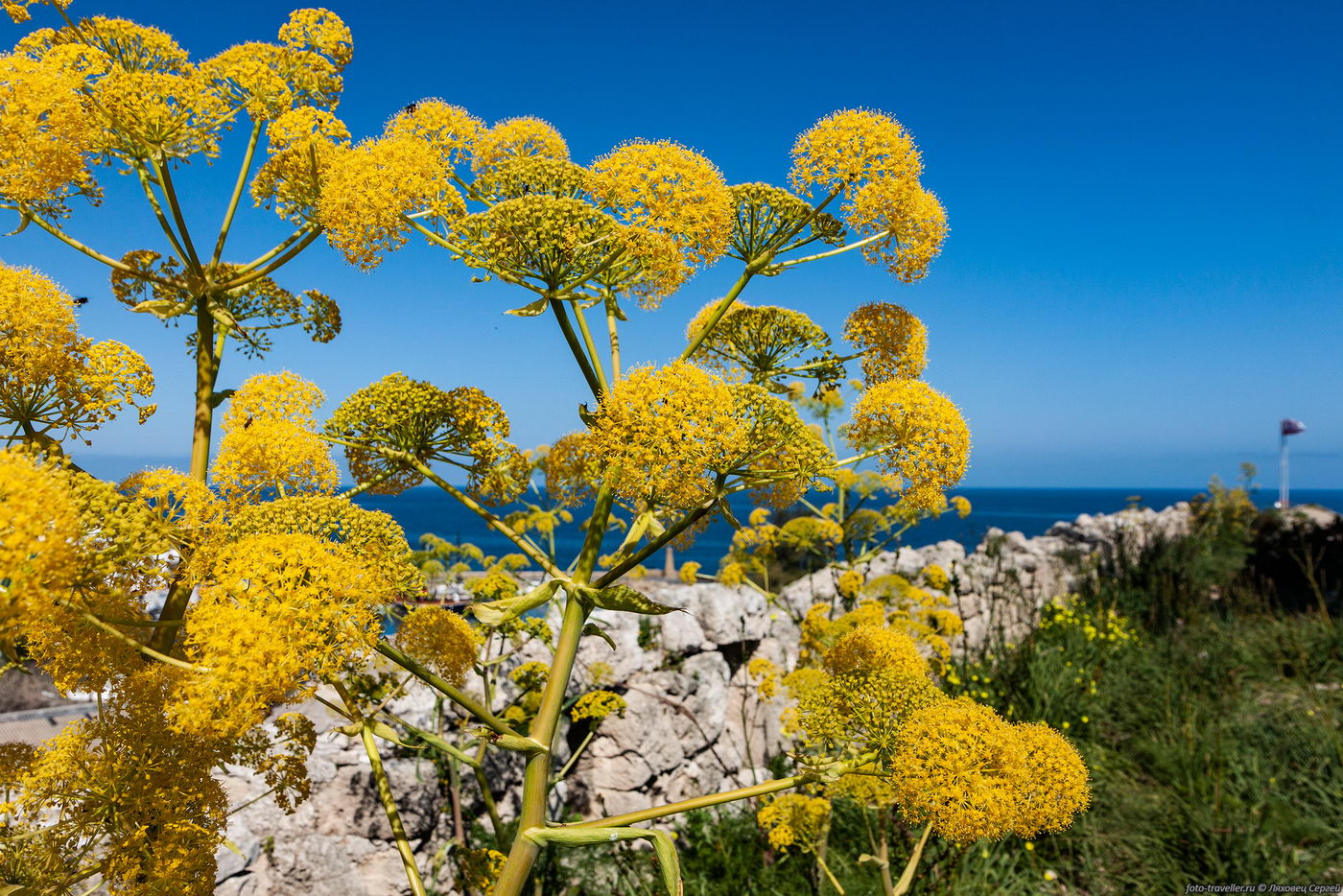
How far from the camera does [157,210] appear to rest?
2.16 metres

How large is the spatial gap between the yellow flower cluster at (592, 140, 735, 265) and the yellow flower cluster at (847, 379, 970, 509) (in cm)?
81

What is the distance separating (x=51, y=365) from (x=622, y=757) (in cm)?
557

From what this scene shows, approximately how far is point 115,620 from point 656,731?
5524 mm

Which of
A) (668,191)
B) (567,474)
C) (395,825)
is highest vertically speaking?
(668,191)

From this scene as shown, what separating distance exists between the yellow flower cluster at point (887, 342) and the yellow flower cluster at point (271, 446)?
191cm

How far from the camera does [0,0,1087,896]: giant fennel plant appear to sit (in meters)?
1.66

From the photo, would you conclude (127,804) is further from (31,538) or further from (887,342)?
(887,342)

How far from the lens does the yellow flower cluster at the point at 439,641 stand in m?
2.79

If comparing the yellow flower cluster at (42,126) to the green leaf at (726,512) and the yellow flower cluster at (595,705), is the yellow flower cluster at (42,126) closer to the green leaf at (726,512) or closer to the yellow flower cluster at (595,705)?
the green leaf at (726,512)

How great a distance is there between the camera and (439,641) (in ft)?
9.25

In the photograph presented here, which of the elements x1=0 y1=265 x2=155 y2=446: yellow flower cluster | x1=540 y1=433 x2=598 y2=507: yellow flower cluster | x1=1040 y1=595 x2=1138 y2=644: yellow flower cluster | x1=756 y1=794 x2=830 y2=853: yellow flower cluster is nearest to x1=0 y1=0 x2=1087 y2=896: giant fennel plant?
x1=0 y1=265 x2=155 y2=446: yellow flower cluster

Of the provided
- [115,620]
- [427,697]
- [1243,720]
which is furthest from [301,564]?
[1243,720]

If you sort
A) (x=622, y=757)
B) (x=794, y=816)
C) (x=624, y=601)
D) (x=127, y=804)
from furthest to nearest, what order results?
(x=622, y=757) < (x=794, y=816) < (x=624, y=601) < (x=127, y=804)

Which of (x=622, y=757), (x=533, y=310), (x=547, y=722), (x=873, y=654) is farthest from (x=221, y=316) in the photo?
(x=622, y=757)
